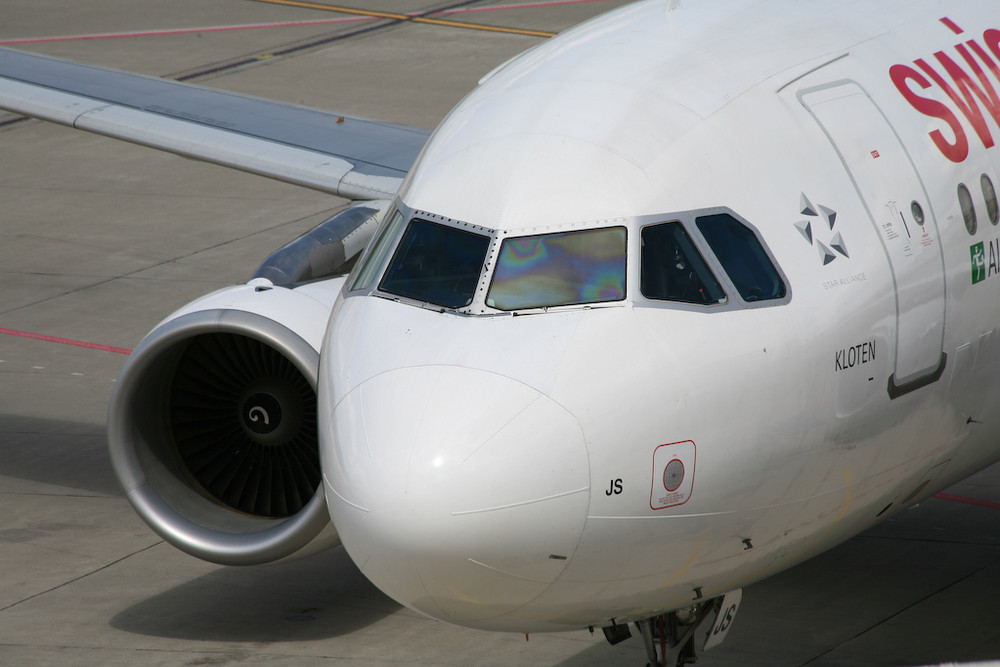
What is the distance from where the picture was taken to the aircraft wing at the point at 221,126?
41.8 feet

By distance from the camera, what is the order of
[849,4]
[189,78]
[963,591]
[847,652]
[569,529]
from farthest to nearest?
[189,78]
[963,591]
[847,652]
[849,4]
[569,529]

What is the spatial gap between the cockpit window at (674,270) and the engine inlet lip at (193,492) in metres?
2.94

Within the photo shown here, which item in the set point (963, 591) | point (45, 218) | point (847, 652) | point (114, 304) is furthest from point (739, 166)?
point (45, 218)

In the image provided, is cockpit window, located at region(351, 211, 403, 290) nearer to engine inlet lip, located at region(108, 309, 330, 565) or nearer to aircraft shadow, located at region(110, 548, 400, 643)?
engine inlet lip, located at region(108, 309, 330, 565)

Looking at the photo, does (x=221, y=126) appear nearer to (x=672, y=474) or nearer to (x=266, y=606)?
(x=266, y=606)

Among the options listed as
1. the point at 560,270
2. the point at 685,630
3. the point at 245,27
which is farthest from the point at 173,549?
the point at 245,27

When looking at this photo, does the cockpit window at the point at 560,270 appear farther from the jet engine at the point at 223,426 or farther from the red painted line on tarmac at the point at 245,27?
the red painted line on tarmac at the point at 245,27

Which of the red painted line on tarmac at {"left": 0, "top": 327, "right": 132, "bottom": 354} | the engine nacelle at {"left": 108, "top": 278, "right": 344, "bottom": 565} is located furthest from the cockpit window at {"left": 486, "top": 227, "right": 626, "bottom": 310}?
the red painted line on tarmac at {"left": 0, "top": 327, "right": 132, "bottom": 354}

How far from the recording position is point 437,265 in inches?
282

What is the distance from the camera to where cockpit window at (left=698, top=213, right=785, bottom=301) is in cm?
692

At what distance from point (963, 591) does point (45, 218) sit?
13543mm

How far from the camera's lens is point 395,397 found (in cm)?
657

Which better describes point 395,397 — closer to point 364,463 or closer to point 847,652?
point 364,463

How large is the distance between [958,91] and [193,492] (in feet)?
17.2
